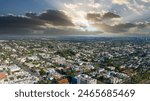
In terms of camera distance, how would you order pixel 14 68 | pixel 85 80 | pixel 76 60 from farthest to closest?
pixel 76 60 → pixel 14 68 → pixel 85 80

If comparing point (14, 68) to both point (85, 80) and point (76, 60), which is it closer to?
point (76, 60)

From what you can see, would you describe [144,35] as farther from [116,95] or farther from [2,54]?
[2,54]

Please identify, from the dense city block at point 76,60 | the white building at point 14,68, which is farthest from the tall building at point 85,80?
the white building at point 14,68

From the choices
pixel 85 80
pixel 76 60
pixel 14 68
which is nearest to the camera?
pixel 85 80

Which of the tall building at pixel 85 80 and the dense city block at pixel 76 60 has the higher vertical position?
the dense city block at pixel 76 60

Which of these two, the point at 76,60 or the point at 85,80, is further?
the point at 76,60

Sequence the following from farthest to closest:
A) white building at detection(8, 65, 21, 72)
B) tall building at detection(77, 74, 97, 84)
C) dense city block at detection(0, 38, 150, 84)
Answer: white building at detection(8, 65, 21, 72) → dense city block at detection(0, 38, 150, 84) → tall building at detection(77, 74, 97, 84)

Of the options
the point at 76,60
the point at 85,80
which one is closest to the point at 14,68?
the point at 76,60

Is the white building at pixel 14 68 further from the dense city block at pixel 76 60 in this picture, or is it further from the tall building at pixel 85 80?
the tall building at pixel 85 80

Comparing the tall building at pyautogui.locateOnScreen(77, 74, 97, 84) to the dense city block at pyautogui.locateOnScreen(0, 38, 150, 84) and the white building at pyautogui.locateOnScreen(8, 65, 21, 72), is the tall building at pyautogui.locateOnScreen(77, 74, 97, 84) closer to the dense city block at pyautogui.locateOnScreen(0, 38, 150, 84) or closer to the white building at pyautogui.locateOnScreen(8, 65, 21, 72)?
the dense city block at pyautogui.locateOnScreen(0, 38, 150, 84)

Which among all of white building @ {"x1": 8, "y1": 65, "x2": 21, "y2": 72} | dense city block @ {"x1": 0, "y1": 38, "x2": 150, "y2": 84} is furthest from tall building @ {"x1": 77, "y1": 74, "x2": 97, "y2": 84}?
white building @ {"x1": 8, "y1": 65, "x2": 21, "y2": 72}

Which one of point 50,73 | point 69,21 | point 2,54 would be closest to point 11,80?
point 50,73
